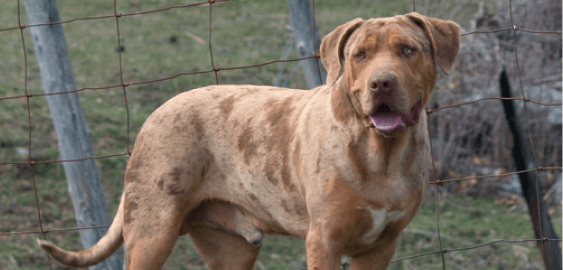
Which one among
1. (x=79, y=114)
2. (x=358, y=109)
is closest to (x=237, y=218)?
(x=358, y=109)

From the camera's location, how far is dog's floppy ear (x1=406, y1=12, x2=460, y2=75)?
2.71m

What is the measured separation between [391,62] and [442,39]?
0.31 metres

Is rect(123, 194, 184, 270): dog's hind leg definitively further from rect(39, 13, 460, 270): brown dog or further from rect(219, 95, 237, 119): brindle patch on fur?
rect(219, 95, 237, 119): brindle patch on fur

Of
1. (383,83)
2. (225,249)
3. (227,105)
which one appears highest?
(383,83)

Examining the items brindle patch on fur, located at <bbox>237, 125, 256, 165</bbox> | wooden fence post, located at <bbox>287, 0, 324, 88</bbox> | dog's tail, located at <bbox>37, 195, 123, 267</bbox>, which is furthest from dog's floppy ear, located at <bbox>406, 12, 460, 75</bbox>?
dog's tail, located at <bbox>37, 195, 123, 267</bbox>

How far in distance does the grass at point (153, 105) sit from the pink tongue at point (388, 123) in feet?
13.1

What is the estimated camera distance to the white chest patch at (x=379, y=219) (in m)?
2.78

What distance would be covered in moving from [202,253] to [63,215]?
12.4 feet

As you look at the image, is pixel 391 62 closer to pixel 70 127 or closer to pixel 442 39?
pixel 442 39

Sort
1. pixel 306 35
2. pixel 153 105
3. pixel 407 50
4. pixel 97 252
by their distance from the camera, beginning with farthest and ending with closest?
pixel 153 105 < pixel 306 35 < pixel 97 252 < pixel 407 50

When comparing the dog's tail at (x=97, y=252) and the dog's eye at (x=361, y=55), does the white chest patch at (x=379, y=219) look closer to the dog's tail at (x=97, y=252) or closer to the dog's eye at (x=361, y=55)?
the dog's eye at (x=361, y=55)

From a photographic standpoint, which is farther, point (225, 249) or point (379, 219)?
point (225, 249)

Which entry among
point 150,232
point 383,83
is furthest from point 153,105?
point 383,83

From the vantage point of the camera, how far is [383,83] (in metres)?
2.49
